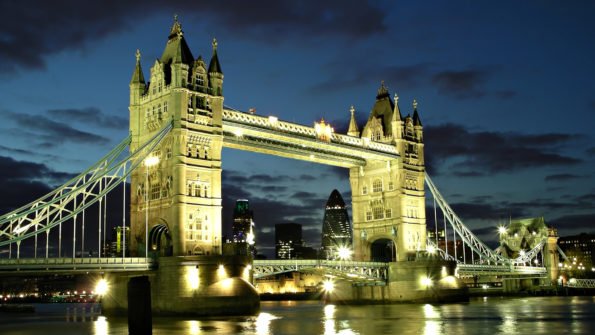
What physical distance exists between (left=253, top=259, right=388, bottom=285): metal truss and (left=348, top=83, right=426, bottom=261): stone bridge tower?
12.8 ft

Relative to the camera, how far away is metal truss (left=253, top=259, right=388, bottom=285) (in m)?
81.3

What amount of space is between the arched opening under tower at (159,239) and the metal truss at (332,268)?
32.4 feet

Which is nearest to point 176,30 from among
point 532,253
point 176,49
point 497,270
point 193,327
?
point 176,49

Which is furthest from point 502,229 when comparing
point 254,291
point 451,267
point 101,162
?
point 101,162

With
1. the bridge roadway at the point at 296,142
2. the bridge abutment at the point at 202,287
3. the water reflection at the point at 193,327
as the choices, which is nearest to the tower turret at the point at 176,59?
the bridge roadway at the point at 296,142

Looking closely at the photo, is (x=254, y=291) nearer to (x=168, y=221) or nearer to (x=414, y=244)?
(x=168, y=221)

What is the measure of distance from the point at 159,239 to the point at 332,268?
24.0 m

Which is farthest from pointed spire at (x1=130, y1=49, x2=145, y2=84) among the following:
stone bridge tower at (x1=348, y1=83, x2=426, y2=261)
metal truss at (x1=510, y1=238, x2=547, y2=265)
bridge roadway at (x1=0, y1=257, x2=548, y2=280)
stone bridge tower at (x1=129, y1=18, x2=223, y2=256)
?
metal truss at (x1=510, y1=238, x2=547, y2=265)

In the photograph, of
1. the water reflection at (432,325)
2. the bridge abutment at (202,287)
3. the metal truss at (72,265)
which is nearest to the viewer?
the water reflection at (432,325)

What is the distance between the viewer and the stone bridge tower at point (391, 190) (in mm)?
100938

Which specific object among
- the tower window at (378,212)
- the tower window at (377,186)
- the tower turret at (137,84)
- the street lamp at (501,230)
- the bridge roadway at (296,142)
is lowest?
the street lamp at (501,230)

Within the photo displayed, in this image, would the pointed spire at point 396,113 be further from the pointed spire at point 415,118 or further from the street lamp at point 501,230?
the street lamp at point 501,230

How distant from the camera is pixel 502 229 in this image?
153 meters

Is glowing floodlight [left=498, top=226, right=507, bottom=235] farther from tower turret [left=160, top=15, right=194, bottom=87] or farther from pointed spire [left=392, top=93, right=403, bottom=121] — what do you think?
tower turret [left=160, top=15, right=194, bottom=87]
